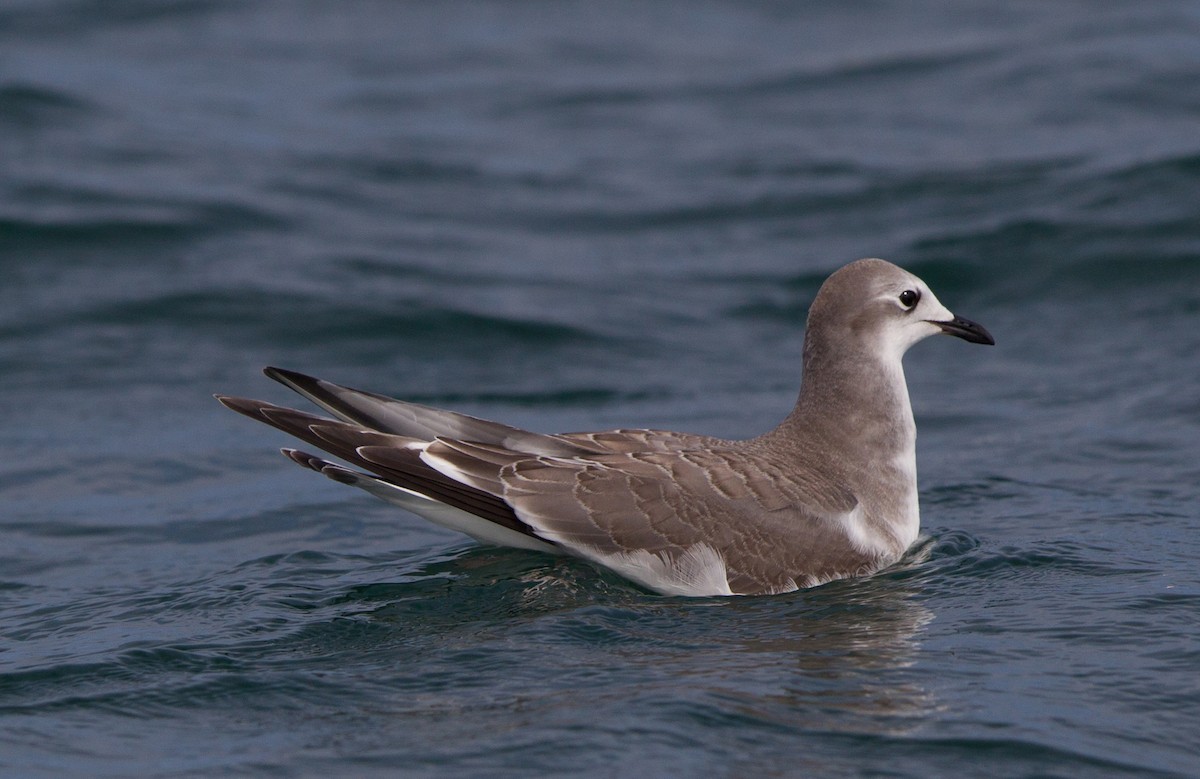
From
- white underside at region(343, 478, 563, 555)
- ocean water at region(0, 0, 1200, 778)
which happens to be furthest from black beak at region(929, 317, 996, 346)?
white underside at region(343, 478, 563, 555)

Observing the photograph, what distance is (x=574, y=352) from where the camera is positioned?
13016 mm

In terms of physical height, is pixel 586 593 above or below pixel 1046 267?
below

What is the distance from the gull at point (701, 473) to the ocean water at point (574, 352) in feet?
0.83

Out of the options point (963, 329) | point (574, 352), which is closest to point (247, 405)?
point (963, 329)

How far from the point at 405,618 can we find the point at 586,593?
832mm

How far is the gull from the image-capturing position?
7375 mm

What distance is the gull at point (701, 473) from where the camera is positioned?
7.38m

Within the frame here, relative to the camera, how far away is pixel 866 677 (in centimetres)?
638

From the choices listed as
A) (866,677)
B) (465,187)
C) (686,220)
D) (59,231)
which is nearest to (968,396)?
(686,220)

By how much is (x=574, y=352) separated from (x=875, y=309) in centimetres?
517

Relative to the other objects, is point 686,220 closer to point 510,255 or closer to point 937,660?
point 510,255

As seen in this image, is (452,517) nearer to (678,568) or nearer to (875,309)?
(678,568)

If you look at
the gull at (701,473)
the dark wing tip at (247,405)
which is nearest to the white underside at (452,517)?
the gull at (701,473)

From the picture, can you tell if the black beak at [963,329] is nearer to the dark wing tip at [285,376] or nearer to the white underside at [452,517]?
the white underside at [452,517]
